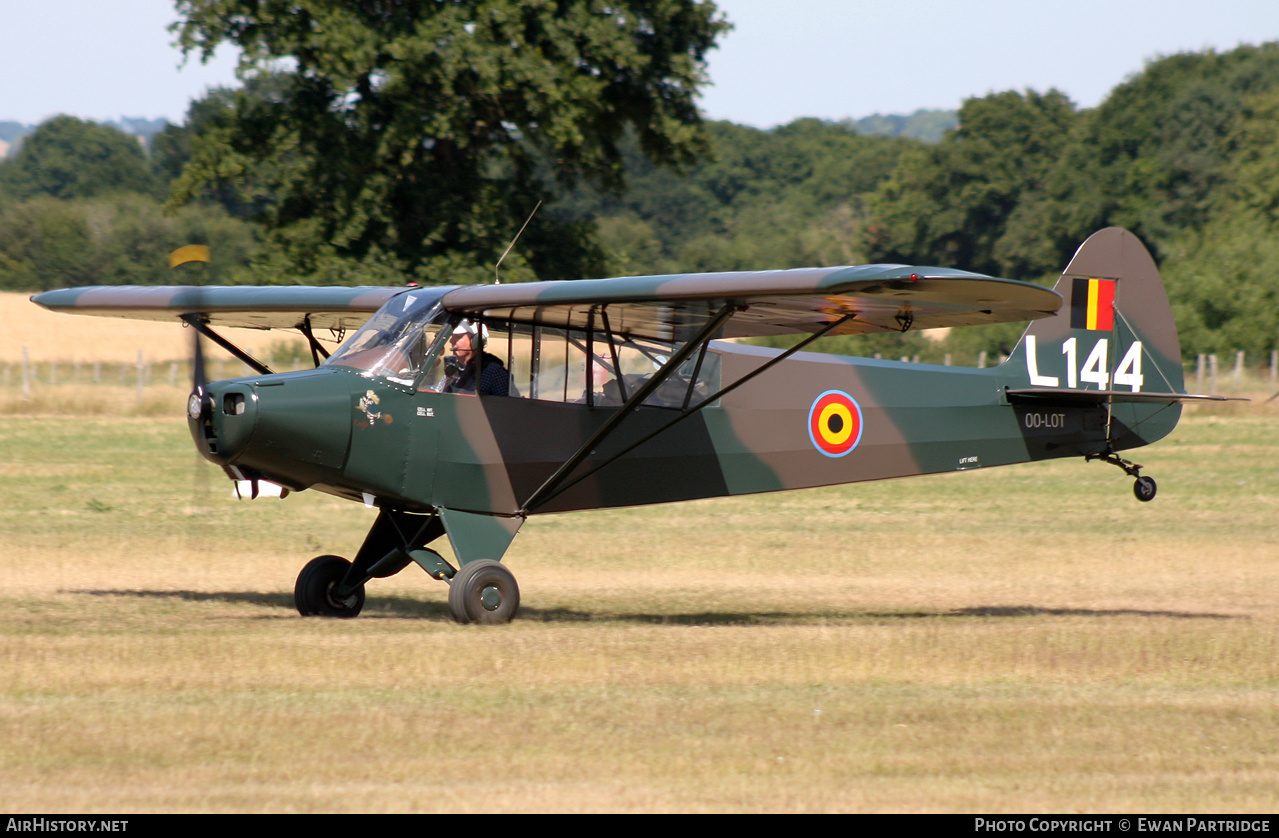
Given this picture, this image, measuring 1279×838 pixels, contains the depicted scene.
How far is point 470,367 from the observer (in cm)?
1045

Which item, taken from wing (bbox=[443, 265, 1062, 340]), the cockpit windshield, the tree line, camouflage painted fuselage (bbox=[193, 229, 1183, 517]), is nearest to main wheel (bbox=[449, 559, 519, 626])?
camouflage painted fuselage (bbox=[193, 229, 1183, 517])

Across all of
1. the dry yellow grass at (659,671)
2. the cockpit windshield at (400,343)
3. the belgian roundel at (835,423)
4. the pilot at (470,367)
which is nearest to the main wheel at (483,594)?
the dry yellow grass at (659,671)

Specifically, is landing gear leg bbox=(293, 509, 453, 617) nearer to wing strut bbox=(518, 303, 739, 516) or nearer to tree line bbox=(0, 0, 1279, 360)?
wing strut bbox=(518, 303, 739, 516)

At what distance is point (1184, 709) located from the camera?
7.77 m

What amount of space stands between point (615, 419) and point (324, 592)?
257 cm

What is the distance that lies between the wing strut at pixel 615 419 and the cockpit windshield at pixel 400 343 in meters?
1.31

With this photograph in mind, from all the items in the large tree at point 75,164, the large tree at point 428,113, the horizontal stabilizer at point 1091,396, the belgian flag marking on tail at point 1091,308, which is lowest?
the horizontal stabilizer at point 1091,396

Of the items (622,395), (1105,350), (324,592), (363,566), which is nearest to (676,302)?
(622,395)

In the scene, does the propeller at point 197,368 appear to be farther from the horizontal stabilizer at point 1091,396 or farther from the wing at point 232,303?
the horizontal stabilizer at point 1091,396

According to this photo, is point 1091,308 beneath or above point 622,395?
above

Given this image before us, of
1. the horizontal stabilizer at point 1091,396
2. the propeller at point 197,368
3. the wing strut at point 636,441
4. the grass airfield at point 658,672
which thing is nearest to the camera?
the grass airfield at point 658,672

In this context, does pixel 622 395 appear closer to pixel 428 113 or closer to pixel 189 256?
pixel 189 256

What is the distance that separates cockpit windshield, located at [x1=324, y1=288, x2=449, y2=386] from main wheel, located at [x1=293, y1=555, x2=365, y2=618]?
5.09 ft

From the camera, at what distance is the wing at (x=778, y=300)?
866 centimetres
